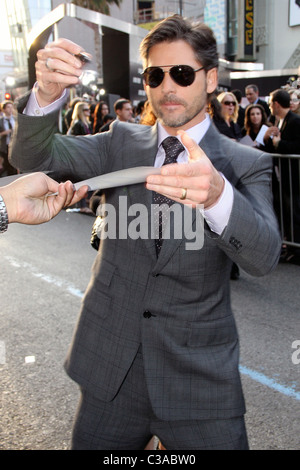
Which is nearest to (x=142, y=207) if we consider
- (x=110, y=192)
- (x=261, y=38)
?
(x=110, y=192)

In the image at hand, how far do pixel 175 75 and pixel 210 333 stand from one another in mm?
895

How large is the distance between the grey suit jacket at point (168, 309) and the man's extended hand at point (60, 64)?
17 centimetres

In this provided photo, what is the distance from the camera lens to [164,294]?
1658 millimetres

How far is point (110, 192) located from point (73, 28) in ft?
137

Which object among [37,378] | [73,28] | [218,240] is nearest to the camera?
[218,240]

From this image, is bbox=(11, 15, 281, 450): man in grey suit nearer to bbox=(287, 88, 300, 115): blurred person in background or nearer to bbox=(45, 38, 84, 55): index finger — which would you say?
bbox=(45, 38, 84, 55): index finger

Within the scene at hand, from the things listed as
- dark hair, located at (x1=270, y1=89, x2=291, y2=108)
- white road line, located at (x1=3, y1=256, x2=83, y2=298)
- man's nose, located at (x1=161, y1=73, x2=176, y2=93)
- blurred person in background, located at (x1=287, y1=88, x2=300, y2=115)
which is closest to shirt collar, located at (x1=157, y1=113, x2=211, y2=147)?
man's nose, located at (x1=161, y1=73, x2=176, y2=93)

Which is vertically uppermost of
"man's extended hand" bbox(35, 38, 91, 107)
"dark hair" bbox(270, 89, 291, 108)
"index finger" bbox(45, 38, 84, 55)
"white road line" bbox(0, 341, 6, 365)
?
"index finger" bbox(45, 38, 84, 55)

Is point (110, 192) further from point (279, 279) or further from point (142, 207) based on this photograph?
point (279, 279)

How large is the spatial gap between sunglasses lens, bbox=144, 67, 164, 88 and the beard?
0.21ft

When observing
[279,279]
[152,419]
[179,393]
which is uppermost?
[179,393]

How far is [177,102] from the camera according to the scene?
5.76 feet

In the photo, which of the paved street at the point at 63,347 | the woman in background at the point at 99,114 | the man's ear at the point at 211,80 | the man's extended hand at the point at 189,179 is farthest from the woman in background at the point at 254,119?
the man's extended hand at the point at 189,179

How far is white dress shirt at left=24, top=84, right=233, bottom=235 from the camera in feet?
4.41
